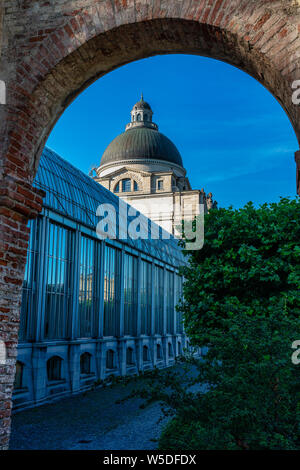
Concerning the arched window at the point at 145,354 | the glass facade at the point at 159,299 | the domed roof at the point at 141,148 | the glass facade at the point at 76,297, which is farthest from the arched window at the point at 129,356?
the domed roof at the point at 141,148

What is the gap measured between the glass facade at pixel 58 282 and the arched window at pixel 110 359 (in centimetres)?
448

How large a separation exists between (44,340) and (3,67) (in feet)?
39.5

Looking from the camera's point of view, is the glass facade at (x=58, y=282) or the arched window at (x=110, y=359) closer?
the glass facade at (x=58, y=282)

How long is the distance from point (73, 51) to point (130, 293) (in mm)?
20046

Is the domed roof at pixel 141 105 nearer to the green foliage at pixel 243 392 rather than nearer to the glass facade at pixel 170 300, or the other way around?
the glass facade at pixel 170 300

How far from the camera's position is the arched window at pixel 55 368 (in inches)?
677

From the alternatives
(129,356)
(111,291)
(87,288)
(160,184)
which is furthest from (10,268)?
(160,184)

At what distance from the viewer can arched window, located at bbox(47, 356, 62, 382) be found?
56.4 ft

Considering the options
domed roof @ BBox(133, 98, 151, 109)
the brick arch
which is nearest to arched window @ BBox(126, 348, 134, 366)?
the brick arch

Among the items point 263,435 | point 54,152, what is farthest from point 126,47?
→ point 54,152

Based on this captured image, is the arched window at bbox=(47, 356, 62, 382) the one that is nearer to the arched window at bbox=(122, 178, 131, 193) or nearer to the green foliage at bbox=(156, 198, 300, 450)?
the green foliage at bbox=(156, 198, 300, 450)

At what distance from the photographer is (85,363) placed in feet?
65.1

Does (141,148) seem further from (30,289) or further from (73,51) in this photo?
(73,51)

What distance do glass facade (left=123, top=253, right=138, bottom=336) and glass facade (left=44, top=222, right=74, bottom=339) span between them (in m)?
6.34
